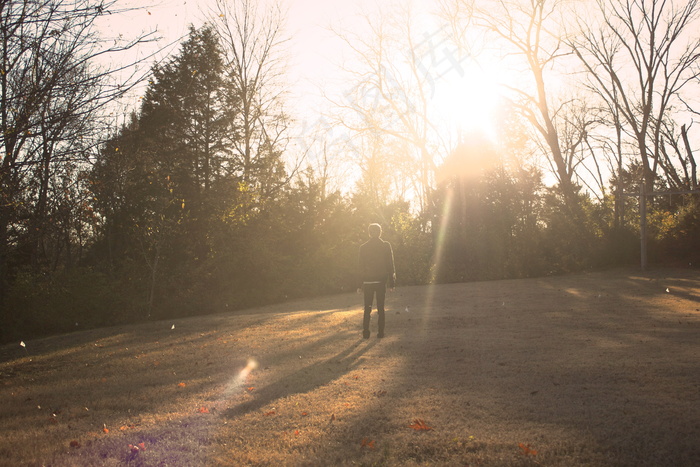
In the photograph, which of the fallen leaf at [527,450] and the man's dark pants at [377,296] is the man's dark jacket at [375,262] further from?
the fallen leaf at [527,450]

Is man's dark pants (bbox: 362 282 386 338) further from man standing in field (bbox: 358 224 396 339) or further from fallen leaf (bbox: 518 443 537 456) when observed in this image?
fallen leaf (bbox: 518 443 537 456)

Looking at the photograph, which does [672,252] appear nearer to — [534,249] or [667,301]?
[534,249]

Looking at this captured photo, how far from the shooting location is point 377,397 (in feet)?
19.9

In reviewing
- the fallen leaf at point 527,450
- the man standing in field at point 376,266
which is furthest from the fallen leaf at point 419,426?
the man standing in field at point 376,266

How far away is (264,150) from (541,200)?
19.1 m

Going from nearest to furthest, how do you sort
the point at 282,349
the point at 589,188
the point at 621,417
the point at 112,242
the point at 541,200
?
the point at 621,417 < the point at 282,349 < the point at 112,242 < the point at 541,200 < the point at 589,188

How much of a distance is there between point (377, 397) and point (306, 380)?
1.42m

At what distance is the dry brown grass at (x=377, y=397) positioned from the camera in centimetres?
438

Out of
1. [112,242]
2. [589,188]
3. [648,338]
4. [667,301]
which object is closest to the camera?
[648,338]

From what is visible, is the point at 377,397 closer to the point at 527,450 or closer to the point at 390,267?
the point at 527,450

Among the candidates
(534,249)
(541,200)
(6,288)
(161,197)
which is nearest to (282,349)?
(161,197)

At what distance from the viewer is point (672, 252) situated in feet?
92.3

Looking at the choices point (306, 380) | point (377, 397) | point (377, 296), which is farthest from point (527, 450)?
point (377, 296)

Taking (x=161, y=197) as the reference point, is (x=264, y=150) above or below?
above
